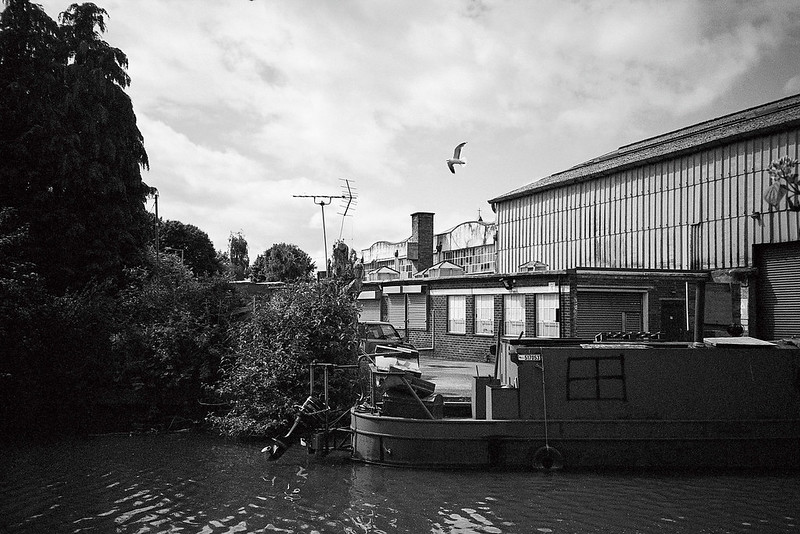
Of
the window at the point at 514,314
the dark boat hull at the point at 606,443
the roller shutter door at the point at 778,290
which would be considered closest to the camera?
the dark boat hull at the point at 606,443

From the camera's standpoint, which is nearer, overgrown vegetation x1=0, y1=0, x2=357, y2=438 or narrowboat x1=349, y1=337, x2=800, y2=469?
narrowboat x1=349, y1=337, x2=800, y2=469

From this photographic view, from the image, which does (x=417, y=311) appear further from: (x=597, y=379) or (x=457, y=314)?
(x=597, y=379)

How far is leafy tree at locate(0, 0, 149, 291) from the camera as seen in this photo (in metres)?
19.8

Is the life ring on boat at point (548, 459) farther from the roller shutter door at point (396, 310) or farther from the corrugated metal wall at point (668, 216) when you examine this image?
the roller shutter door at point (396, 310)

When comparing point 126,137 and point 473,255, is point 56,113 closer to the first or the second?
point 126,137

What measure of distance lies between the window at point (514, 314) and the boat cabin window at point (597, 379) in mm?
12507

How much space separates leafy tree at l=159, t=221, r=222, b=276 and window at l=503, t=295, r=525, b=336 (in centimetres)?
3475

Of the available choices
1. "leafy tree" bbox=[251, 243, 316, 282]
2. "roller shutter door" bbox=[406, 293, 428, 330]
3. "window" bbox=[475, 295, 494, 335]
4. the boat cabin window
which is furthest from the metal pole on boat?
"leafy tree" bbox=[251, 243, 316, 282]

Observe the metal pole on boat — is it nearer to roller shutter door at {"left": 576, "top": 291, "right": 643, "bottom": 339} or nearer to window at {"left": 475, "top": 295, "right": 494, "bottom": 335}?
roller shutter door at {"left": 576, "top": 291, "right": 643, "bottom": 339}

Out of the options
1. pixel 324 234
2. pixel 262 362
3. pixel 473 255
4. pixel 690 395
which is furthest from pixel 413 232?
pixel 690 395

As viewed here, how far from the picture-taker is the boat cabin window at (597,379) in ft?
38.8

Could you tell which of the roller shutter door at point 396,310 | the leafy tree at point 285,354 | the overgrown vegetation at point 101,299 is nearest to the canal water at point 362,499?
the leafy tree at point 285,354

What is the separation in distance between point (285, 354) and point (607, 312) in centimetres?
1213

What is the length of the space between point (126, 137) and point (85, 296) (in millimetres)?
7828
